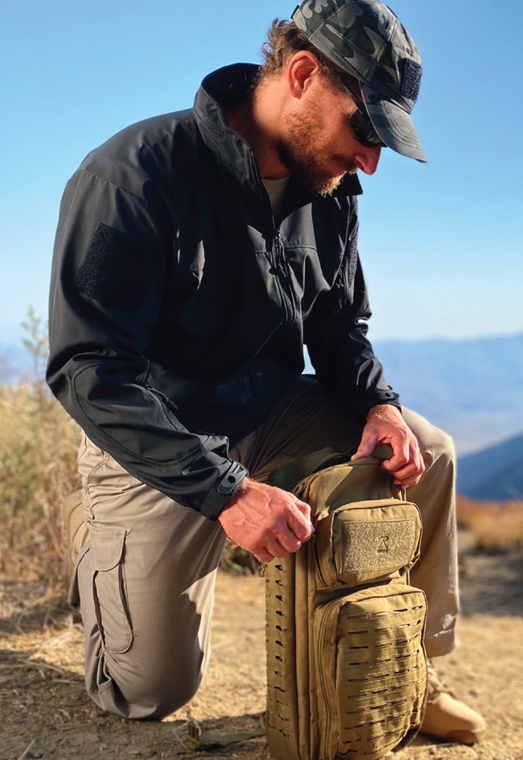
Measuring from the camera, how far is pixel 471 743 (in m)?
2.28

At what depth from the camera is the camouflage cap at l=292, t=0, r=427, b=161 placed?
1.89 meters

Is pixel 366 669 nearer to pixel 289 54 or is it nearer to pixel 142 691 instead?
pixel 142 691

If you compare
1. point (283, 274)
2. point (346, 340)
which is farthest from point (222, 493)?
point (346, 340)

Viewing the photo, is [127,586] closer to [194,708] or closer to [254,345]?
[194,708]

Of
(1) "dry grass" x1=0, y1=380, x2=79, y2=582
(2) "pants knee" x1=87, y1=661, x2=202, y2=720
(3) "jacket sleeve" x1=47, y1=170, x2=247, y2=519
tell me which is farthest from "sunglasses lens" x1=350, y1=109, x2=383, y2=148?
(1) "dry grass" x1=0, y1=380, x2=79, y2=582

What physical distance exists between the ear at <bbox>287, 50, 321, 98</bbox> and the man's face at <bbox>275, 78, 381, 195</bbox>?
0.09ft

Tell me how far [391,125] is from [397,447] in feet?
2.86

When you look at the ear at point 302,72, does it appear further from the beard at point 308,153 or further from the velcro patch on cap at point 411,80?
the velcro patch on cap at point 411,80

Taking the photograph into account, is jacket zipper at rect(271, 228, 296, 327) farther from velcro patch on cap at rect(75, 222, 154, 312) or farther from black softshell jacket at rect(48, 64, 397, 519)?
velcro patch on cap at rect(75, 222, 154, 312)

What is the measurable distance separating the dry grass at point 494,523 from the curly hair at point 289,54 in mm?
7475

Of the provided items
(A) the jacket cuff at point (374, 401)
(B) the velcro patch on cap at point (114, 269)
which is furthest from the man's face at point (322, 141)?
(A) the jacket cuff at point (374, 401)

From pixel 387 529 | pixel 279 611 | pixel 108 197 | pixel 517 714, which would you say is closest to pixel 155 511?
pixel 279 611

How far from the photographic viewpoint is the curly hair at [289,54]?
197 centimetres

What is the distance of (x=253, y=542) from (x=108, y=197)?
Answer: 935 millimetres
